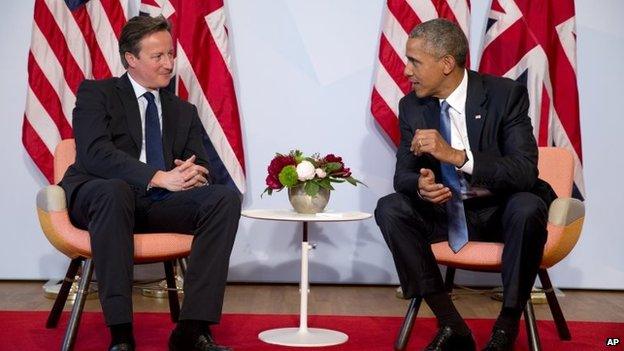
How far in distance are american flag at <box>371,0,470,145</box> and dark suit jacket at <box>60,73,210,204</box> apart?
1220mm

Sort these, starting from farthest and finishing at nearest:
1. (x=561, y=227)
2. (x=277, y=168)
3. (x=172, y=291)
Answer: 1. (x=172, y=291)
2. (x=277, y=168)
3. (x=561, y=227)

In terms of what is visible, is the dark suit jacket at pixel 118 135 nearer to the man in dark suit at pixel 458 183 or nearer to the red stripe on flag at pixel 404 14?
the man in dark suit at pixel 458 183

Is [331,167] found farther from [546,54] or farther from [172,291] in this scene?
[546,54]

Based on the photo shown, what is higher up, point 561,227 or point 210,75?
point 210,75

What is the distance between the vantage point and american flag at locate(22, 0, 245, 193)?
4.39 m

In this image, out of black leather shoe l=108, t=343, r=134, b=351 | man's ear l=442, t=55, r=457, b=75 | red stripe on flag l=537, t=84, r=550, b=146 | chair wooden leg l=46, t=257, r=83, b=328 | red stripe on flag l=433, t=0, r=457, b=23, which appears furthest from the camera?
red stripe on flag l=433, t=0, r=457, b=23

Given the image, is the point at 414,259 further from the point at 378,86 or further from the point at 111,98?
the point at 378,86

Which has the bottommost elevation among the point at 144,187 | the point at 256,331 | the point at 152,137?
the point at 256,331

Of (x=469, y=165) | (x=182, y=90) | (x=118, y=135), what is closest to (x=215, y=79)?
(x=182, y=90)

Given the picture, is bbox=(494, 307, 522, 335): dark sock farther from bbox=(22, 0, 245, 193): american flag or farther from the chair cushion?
bbox=(22, 0, 245, 193): american flag

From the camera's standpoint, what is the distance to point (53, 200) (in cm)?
316

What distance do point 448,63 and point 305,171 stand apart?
0.68 meters

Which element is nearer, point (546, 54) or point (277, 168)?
point (277, 168)

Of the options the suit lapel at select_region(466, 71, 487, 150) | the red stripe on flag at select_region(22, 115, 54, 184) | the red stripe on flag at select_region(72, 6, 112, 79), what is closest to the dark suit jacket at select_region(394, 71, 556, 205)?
the suit lapel at select_region(466, 71, 487, 150)
